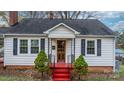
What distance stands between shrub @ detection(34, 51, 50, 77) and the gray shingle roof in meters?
0.59

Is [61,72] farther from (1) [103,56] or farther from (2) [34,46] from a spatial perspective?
(1) [103,56]

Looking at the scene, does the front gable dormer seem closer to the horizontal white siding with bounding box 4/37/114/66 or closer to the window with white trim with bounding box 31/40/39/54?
the horizontal white siding with bounding box 4/37/114/66

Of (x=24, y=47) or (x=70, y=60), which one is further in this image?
(x=24, y=47)

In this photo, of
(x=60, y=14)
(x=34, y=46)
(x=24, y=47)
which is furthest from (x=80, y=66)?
(x=24, y=47)

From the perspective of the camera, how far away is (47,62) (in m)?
18.2

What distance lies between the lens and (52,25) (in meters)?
18.3

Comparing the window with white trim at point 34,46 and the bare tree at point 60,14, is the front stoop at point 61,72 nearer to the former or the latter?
the window with white trim at point 34,46

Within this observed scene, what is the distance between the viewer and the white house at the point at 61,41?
18.2 metres

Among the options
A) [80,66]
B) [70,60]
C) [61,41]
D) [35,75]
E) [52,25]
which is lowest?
[35,75]

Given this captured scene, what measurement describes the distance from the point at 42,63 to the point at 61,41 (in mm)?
702

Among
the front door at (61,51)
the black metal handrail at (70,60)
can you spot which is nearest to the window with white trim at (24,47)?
the front door at (61,51)

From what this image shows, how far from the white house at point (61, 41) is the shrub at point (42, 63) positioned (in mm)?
108
